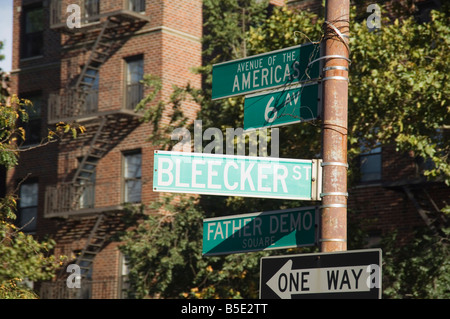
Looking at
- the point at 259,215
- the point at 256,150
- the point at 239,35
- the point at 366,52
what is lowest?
the point at 259,215

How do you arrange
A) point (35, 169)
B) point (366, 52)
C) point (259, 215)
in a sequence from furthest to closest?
point (35, 169), point (366, 52), point (259, 215)

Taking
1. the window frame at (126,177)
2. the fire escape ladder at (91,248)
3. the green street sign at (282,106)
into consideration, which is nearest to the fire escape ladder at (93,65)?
the window frame at (126,177)

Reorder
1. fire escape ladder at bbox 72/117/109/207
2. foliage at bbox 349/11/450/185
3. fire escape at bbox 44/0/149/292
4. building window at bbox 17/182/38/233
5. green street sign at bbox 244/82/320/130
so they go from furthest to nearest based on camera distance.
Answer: building window at bbox 17/182/38/233, fire escape ladder at bbox 72/117/109/207, fire escape at bbox 44/0/149/292, foliage at bbox 349/11/450/185, green street sign at bbox 244/82/320/130

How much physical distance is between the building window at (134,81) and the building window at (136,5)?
1.70 m

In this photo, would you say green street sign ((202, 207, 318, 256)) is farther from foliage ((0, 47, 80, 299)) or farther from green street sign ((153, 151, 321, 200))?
foliage ((0, 47, 80, 299))

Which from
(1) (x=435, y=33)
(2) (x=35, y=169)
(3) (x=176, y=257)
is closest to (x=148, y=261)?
(3) (x=176, y=257)

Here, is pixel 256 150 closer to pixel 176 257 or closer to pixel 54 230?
pixel 176 257

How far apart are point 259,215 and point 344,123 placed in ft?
4.02

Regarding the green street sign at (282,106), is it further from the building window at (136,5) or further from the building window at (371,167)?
the building window at (136,5)

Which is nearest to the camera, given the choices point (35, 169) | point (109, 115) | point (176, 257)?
point (176, 257)

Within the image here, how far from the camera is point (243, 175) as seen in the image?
25.7 feet

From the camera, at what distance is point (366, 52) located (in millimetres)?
18734

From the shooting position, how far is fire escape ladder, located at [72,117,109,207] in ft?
95.5

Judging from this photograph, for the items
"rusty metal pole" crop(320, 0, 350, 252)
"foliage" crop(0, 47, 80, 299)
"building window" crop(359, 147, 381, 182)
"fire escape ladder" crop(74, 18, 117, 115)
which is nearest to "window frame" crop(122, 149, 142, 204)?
"fire escape ladder" crop(74, 18, 117, 115)
